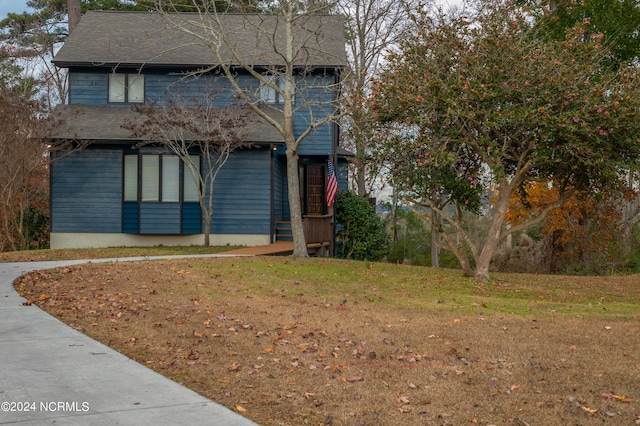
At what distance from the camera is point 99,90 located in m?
26.1

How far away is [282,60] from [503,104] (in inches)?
467

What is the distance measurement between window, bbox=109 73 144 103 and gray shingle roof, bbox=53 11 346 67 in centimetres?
68

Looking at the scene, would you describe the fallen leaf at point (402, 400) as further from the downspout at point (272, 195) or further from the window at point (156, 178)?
the window at point (156, 178)

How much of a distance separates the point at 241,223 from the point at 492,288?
10742 mm

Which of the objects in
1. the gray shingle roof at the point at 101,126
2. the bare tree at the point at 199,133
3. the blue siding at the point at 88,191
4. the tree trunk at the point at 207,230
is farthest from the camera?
the blue siding at the point at 88,191

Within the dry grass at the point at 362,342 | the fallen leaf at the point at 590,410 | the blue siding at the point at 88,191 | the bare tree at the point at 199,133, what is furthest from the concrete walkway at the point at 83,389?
the blue siding at the point at 88,191

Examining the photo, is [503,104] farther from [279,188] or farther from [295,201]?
[279,188]

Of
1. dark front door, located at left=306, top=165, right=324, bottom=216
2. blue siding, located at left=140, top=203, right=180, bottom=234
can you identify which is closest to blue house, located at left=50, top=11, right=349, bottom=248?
blue siding, located at left=140, top=203, right=180, bottom=234

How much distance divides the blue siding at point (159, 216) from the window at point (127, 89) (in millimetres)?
4018

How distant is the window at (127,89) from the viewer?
26125 mm

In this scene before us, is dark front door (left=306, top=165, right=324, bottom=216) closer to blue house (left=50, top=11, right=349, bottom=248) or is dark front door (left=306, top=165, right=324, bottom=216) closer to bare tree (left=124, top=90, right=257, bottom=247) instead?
blue house (left=50, top=11, right=349, bottom=248)

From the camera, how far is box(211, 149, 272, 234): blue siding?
81.9 ft

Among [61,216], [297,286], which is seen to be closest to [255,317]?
[297,286]

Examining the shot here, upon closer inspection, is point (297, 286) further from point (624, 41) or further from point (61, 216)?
point (624, 41)
